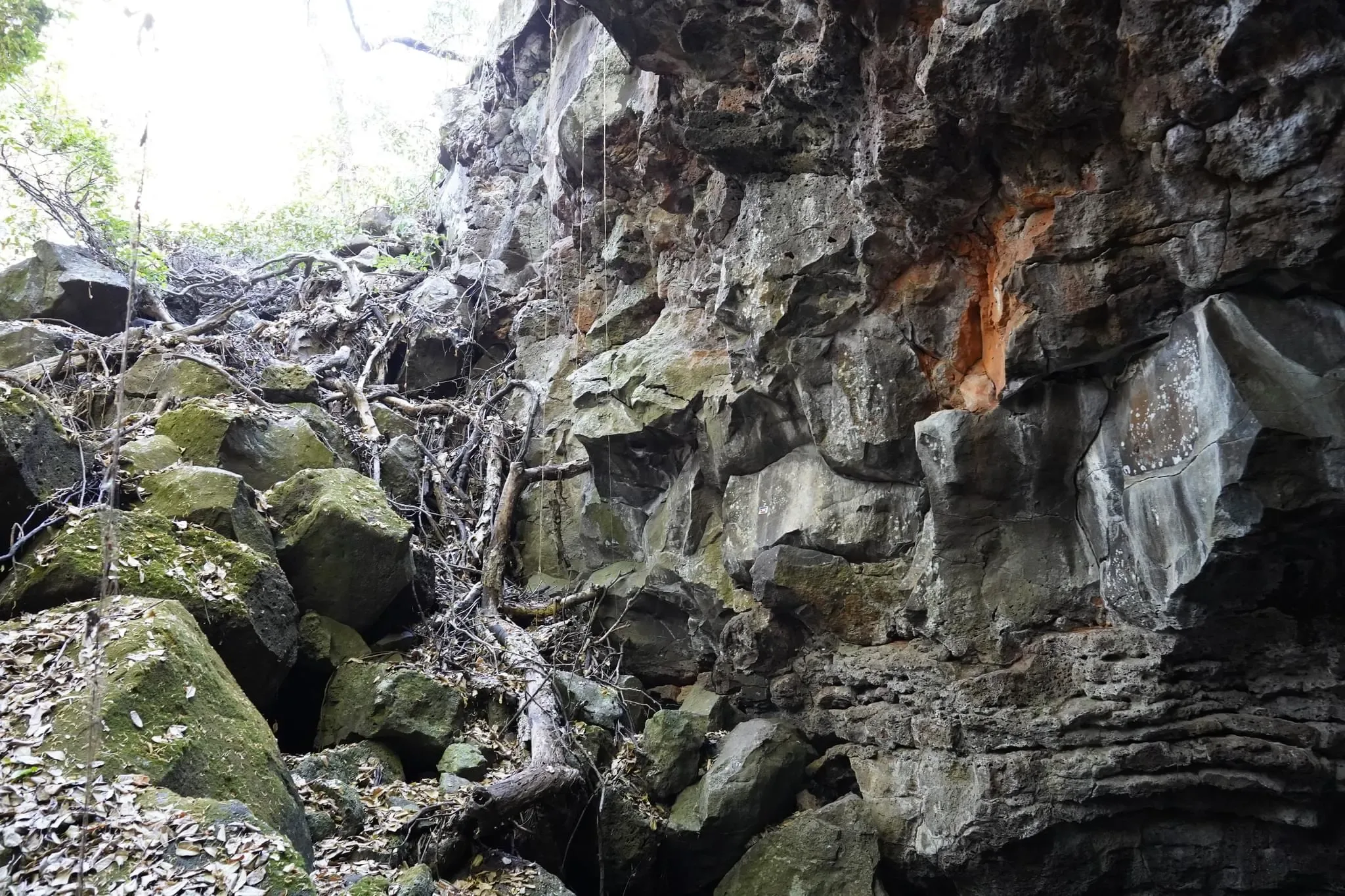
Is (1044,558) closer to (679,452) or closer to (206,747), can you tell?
(679,452)

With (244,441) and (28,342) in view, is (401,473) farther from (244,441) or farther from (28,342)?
(28,342)

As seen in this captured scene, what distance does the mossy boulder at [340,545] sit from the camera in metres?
6.95

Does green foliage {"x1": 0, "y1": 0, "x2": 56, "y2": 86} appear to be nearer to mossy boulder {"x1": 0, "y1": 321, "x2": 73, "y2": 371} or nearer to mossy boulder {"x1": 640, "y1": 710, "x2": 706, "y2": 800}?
mossy boulder {"x1": 0, "y1": 321, "x2": 73, "y2": 371}

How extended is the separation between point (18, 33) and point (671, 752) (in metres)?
8.08

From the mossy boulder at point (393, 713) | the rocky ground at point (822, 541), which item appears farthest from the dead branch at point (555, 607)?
the mossy boulder at point (393, 713)

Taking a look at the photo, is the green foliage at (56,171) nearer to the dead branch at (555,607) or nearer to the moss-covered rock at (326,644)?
the moss-covered rock at (326,644)

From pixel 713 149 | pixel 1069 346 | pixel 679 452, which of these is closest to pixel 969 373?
pixel 1069 346

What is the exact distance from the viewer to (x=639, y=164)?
28.2 ft

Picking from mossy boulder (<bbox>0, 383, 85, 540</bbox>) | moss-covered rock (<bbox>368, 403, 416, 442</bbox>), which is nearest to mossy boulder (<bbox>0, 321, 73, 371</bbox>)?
moss-covered rock (<bbox>368, 403, 416, 442</bbox>)

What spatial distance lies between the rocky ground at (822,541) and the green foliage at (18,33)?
114 inches

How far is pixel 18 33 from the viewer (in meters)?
7.16

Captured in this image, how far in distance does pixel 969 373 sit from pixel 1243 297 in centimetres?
179

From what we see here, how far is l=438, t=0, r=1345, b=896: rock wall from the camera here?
13.9 feet

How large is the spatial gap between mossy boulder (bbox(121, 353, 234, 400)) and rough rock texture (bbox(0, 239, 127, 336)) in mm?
1737
